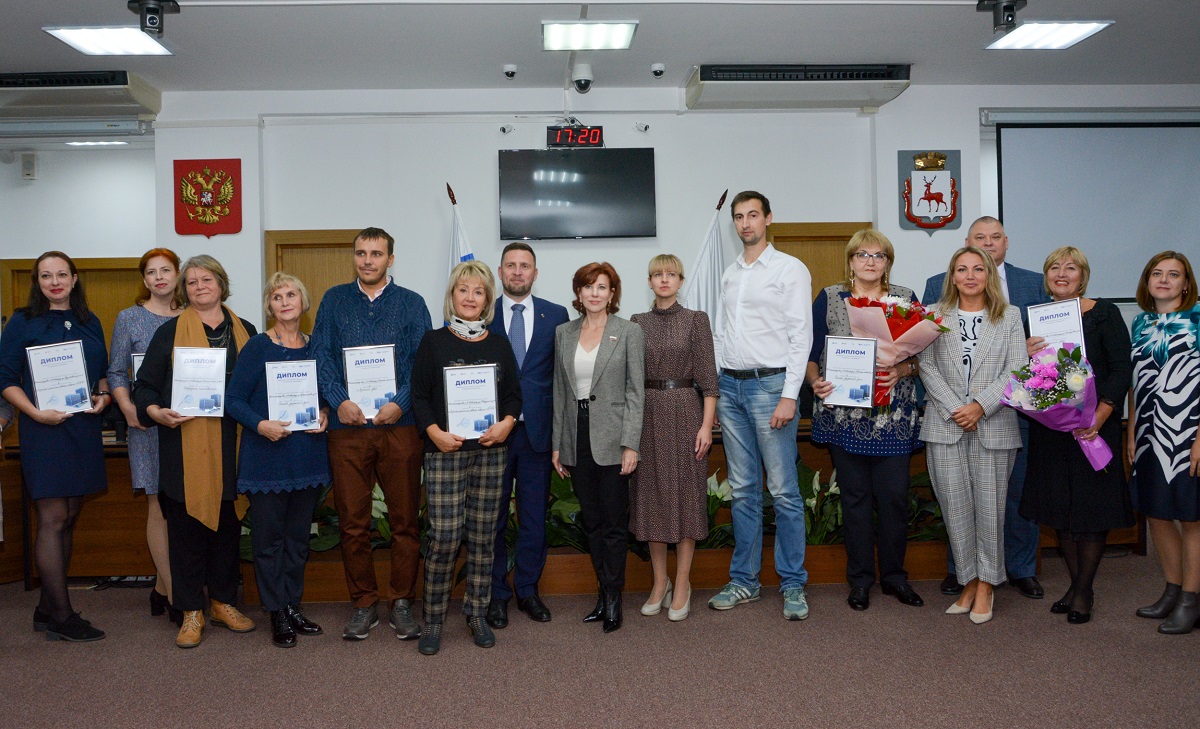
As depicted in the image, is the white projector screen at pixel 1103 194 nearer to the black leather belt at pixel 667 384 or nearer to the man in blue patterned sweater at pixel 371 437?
the black leather belt at pixel 667 384

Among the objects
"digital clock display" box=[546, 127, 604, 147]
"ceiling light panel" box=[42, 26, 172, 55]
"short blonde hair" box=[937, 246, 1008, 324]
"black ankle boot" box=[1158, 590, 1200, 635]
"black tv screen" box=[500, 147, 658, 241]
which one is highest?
"ceiling light panel" box=[42, 26, 172, 55]

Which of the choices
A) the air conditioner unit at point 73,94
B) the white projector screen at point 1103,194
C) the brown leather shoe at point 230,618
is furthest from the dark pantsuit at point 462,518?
the white projector screen at point 1103,194

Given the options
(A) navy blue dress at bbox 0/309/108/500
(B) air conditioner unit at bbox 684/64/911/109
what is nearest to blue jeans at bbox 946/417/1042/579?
(B) air conditioner unit at bbox 684/64/911/109

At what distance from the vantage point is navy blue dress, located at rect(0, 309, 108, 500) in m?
3.10

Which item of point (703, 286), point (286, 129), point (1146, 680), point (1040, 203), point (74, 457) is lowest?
point (1146, 680)

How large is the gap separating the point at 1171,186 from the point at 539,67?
5.03 meters

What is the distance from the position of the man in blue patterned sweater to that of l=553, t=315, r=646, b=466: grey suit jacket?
0.58m

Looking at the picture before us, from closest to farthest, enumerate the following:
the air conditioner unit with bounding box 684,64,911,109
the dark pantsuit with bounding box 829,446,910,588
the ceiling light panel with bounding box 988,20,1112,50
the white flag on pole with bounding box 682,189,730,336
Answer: the dark pantsuit with bounding box 829,446,910,588
the ceiling light panel with bounding box 988,20,1112,50
the air conditioner unit with bounding box 684,64,911,109
the white flag on pole with bounding box 682,189,730,336

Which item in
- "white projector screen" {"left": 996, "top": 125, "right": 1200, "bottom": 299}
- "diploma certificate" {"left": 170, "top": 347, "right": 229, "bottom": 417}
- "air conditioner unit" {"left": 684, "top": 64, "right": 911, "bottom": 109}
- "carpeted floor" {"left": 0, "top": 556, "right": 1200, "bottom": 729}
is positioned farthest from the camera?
"white projector screen" {"left": 996, "top": 125, "right": 1200, "bottom": 299}

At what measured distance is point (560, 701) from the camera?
248 cm

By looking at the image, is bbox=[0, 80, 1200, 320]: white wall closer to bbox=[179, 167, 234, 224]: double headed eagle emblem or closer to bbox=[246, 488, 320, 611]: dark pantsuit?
bbox=[179, 167, 234, 224]: double headed eagle emblem

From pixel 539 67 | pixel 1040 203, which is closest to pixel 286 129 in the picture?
pixel 539 67

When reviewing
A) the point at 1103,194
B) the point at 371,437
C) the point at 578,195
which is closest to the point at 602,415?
the point at 371,437

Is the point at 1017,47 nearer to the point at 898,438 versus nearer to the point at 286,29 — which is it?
the point at 898,438
